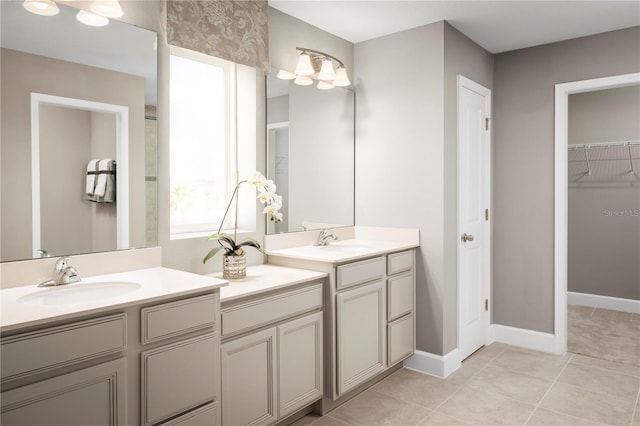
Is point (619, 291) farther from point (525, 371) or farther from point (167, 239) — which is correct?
point (167, 239)

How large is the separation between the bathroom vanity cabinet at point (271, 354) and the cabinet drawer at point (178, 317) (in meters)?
0.13

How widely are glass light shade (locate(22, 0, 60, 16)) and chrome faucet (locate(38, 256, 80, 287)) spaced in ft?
3.22

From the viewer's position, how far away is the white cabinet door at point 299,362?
7.02ft

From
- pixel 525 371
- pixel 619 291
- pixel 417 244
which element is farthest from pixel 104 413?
pixel 619 291

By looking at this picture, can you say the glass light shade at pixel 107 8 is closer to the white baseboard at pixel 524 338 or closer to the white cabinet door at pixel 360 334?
the white cabinet door at pixel 360 334

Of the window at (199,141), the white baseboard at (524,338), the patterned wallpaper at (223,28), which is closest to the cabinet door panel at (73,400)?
the window at (199,141)

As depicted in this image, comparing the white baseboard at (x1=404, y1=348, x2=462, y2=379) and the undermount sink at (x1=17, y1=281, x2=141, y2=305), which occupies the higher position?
the undermount sink at (x1=17, y1=281, x2=141, y2=305)

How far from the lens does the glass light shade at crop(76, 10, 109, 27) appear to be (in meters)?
1.88

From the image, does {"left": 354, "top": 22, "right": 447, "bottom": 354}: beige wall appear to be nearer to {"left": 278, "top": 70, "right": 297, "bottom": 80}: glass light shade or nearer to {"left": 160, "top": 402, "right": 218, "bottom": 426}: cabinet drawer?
{"left": 278, "top": 70, "right": 297, "bottom": 80}: glass light shade

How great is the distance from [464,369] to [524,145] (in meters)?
1.79

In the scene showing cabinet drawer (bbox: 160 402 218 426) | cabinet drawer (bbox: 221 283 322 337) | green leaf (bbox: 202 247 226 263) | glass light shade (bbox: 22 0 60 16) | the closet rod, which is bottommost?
cabinet drawer (bbox: 160 402 218 426)

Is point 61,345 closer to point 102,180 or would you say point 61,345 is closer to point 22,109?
point 102,180

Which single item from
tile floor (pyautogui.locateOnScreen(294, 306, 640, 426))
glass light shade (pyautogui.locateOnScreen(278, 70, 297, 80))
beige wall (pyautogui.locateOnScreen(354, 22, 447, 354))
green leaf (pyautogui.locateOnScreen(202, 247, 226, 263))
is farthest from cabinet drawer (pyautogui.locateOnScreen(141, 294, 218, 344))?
beige wall (pyautogui.locateOnScreen(354, 22, 447, 354))

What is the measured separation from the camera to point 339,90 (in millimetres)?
3227
